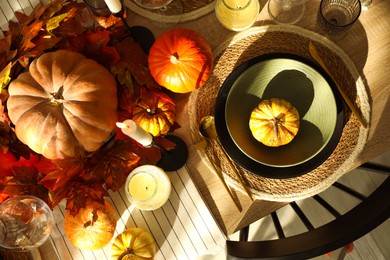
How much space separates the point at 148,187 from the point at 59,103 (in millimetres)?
288

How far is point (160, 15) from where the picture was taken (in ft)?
3.73

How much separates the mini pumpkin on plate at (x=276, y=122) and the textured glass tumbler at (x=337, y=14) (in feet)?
0.73

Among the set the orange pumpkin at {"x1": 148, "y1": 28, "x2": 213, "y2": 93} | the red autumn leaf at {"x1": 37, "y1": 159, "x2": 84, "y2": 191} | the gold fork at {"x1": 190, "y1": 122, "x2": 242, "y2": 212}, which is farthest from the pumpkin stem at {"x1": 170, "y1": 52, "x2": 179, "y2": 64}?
the red autumn leaf at {"x1": 37, "y1": 159, "x2": 84, "y2": 191}

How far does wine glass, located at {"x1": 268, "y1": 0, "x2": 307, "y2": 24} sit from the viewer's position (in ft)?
3.60

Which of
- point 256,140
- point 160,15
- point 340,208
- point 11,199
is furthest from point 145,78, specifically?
point 340,208

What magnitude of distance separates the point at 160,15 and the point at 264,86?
Result: 331 millimetres

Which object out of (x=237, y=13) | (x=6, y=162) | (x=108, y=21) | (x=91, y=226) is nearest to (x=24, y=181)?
(x=6, y=162)

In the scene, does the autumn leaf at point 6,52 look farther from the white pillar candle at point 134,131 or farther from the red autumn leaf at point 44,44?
the white pillar candle at point 134,131

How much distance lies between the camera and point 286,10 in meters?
1.10

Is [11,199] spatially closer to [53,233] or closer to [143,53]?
[53,233]

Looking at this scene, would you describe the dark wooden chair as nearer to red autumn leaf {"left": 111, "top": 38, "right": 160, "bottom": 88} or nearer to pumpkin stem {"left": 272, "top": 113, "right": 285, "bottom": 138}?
pumpkin stem {"left": 272, "top": 113, "right": 285, "bottom": 138}

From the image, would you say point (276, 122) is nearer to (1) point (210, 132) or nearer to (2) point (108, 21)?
(1) point (210, 132)

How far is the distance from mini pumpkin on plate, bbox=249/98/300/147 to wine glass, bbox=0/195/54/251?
1.75ft

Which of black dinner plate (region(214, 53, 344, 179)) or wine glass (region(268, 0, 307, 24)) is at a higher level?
wine glass (region(268, 0, 307, 24))
